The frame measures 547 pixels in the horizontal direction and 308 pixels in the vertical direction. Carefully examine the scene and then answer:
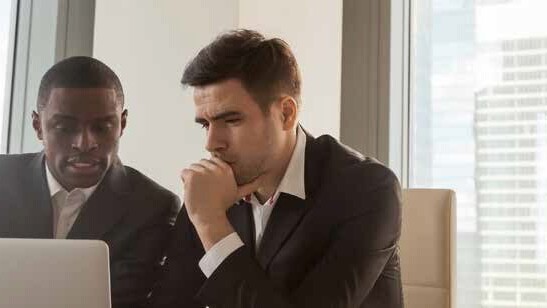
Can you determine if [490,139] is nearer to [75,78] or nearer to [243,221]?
[243,221]

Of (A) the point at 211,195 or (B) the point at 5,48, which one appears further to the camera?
(B) the point at 5,48

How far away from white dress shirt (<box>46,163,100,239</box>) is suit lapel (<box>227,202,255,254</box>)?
33cm

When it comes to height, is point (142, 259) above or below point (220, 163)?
below

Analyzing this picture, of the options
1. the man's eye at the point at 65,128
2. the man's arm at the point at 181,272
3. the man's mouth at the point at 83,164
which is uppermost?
the man's eye at the point at 65,128

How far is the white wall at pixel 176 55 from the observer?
1.56 metres

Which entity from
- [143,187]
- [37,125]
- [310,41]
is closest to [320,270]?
[143,187]

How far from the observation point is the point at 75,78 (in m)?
1.24

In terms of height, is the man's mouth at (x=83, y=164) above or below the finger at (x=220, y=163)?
below

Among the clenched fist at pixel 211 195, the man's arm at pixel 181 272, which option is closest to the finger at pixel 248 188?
the clenched fist at pixel 211 195

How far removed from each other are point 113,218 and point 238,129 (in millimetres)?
287

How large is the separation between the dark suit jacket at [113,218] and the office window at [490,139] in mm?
1551

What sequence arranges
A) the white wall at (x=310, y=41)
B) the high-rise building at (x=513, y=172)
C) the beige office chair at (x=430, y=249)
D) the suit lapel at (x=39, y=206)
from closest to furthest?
the suit lapel at (x=39, y=206) < the beige office chair at (x=430, y=249) < the high-rise building at (x=513, y=172) < the white wall at (x=310, y=41)

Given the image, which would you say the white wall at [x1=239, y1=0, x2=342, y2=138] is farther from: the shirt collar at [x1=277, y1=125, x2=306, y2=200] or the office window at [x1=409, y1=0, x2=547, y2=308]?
the shirt collar at [x1=277, y1=125, x2=306, y2=200]

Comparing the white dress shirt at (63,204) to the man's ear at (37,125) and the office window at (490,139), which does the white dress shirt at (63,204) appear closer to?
the man's ear at (37,125)
